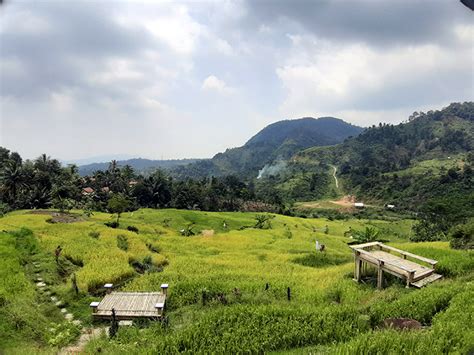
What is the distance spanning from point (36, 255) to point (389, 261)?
60.7ft

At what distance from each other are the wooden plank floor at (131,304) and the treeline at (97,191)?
38522 millimetres

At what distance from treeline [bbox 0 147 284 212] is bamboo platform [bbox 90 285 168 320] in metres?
38.6

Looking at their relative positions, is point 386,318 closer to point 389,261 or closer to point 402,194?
point 389,261

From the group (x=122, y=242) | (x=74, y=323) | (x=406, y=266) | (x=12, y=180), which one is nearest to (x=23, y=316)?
(x=74, y=323)

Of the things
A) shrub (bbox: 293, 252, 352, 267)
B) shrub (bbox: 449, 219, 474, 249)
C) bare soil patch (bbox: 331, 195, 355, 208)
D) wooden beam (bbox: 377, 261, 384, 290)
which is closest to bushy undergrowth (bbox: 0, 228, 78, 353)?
wooden beam (bbox: 377, 261, 384, 290)

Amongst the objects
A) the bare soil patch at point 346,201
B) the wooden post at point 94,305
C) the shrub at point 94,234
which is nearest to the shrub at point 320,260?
the shrub at point 94,234

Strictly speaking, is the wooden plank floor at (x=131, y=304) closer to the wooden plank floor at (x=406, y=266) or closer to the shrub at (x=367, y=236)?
the wooden plank floor at (x=406, y=266)

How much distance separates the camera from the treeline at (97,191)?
56.3 metres

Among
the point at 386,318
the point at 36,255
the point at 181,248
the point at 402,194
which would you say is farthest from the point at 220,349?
the point at 402,194

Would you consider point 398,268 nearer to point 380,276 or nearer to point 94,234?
point 380,276

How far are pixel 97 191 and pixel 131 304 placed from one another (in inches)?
2567

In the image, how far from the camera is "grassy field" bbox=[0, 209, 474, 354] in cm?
1035

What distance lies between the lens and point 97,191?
2940 inches

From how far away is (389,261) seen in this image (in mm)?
15703
